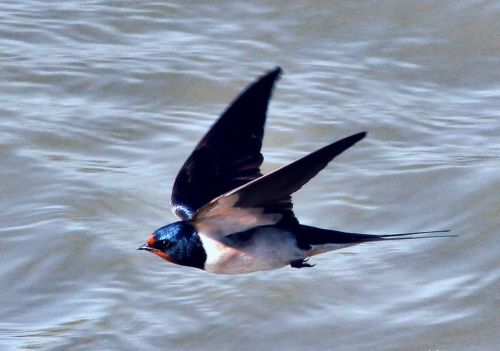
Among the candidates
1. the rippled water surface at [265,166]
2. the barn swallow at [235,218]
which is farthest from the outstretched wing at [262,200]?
the rippled water surface at [265,166]

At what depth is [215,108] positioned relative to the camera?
738 centimetres

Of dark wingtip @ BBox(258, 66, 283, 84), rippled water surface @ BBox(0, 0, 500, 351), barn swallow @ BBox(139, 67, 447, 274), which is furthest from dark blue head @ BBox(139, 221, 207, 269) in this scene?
rippled water surface @ BBox(0, 0, 500, 351)

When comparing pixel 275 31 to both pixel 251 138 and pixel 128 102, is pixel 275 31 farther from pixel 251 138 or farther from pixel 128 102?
pixel 251 138

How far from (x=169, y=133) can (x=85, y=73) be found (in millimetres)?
891

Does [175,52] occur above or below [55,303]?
above

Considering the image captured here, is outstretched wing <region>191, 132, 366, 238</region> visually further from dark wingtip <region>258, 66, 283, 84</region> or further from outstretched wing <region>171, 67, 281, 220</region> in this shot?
dark wingtip <region>258, 66, 283, 84</region>

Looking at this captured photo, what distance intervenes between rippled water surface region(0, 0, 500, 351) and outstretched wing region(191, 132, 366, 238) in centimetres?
95

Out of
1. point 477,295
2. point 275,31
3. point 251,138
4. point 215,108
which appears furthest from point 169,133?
point 251,138

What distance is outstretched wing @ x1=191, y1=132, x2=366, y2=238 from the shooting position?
13.2ft

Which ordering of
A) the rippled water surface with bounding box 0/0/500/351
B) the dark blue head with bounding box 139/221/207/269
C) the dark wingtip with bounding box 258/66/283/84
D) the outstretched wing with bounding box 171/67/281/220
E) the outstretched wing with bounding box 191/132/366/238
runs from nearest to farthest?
the outstretched wing with bounding box 191/132/366/238 → the dark wingtip with bounding box 258/66/283/84 → the outstretched wing with bounding box 171/67/281/220 → the dark blue head with bounding box 139/221/207/269 → the rippled water surface with bounding box 0/0/500/351

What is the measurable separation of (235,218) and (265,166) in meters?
2.14

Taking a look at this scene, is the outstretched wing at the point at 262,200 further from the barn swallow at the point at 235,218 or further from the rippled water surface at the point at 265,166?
the rippled water surface at the point at 265,166

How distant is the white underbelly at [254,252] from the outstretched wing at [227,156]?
177 mm

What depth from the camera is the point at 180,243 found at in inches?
182
